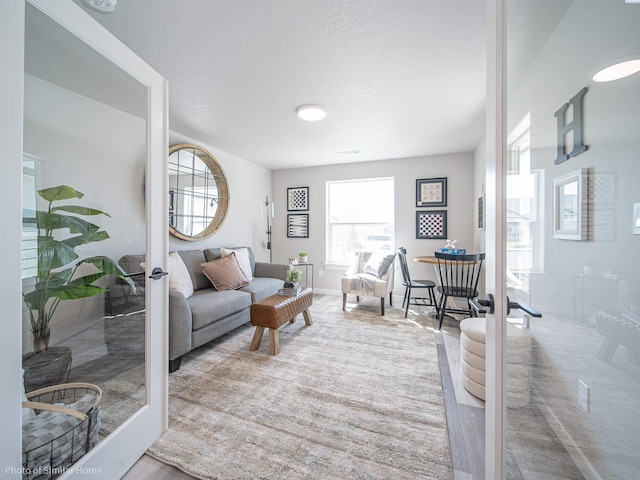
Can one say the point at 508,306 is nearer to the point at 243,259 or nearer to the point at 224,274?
the point at 224,274

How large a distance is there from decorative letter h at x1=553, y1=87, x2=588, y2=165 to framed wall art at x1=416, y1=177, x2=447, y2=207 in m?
3.51

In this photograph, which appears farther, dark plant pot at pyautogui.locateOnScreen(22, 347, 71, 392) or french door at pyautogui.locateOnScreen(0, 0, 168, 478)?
dark plant pot at pyautogui.locateOnScreen(22, 347, 71, 392)

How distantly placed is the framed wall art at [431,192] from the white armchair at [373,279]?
1.18 m

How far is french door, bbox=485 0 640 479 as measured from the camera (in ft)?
2.06

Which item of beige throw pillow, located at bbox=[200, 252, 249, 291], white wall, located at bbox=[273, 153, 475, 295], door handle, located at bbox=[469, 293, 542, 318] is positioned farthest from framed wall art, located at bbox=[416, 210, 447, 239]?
door handle, located at bbox=[469, 293, 542, 318]

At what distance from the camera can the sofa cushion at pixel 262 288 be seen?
316 cm

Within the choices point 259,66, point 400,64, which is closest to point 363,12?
point 400,64

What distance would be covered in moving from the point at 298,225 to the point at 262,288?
2.04 metres

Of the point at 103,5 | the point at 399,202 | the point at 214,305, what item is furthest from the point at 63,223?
the point at 399,202

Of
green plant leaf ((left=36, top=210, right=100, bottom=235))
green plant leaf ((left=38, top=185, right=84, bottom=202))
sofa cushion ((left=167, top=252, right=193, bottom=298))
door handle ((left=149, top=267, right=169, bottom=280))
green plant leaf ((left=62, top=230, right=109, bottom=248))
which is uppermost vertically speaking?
green plant leaf ((left=38, top=185, right=84, bottom=202))

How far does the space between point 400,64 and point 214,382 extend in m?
2.81

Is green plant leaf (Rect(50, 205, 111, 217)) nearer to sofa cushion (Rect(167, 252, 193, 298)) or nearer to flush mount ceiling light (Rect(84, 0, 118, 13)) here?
flush mount ceiling light (Rect(84, 0, 118, 13))

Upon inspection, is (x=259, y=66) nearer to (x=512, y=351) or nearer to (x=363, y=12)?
(x=363, y=12)

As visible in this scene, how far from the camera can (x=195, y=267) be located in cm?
318
